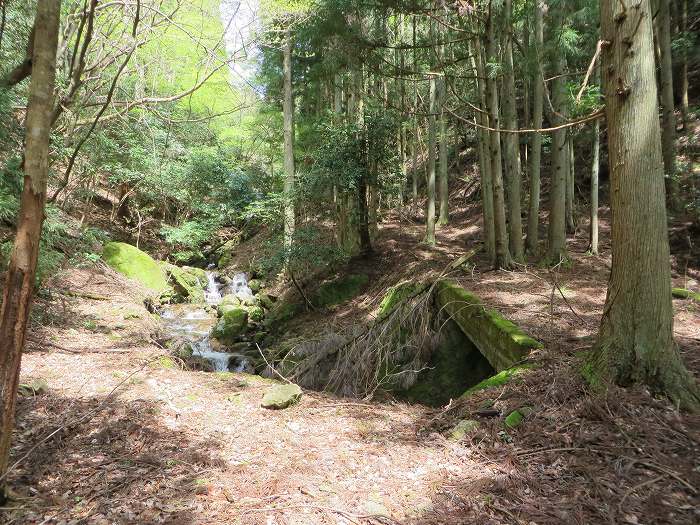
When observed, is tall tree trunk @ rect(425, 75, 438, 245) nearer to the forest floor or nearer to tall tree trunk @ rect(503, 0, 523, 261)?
tall tree trunk @ rect(503, 0, 523, 261)

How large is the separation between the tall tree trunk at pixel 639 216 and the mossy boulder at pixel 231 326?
8760 mm

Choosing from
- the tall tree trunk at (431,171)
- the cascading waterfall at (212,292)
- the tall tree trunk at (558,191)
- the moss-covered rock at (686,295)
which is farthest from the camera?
the cascading waterfall at (212,292)

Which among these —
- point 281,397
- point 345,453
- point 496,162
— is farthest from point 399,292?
point 345,453

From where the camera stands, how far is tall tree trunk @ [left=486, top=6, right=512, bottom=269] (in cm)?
681

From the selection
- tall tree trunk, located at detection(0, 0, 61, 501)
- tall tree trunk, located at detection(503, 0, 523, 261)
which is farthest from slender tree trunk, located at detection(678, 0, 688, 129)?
tall tree trunk, located at detection(0, 0, 61, 501)

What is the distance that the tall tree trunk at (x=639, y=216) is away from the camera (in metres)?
2.98

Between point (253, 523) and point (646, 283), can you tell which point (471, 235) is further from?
point (253, 523)

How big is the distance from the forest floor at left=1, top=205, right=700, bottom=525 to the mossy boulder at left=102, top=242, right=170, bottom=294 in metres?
7.11

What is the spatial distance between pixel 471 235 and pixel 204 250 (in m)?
11.8

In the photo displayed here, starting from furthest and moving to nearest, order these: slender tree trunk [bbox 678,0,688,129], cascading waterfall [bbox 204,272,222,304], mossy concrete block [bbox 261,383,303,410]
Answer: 1. cascading waterfall [bbox 204,272,222,304]
2. slender tree trunk [bbox 678,0,688,129]
3. mossy concrete block [bbox 261,383,303,410]

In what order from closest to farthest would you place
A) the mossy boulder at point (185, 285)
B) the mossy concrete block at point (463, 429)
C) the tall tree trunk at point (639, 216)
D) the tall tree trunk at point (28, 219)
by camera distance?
the tall tree trunk at point (28, 219) < the tall tree trunk at point (639, 216) < the mossy concrete block at point (463, 429) < the mossy boulder at point (185, 285)

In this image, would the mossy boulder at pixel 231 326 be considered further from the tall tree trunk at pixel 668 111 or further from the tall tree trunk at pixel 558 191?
the tall tree trunk at pixel 668 111

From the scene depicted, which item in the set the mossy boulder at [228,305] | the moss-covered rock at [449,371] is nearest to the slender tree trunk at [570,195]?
the moss-covered rock at [449,371]

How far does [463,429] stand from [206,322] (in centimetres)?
963
